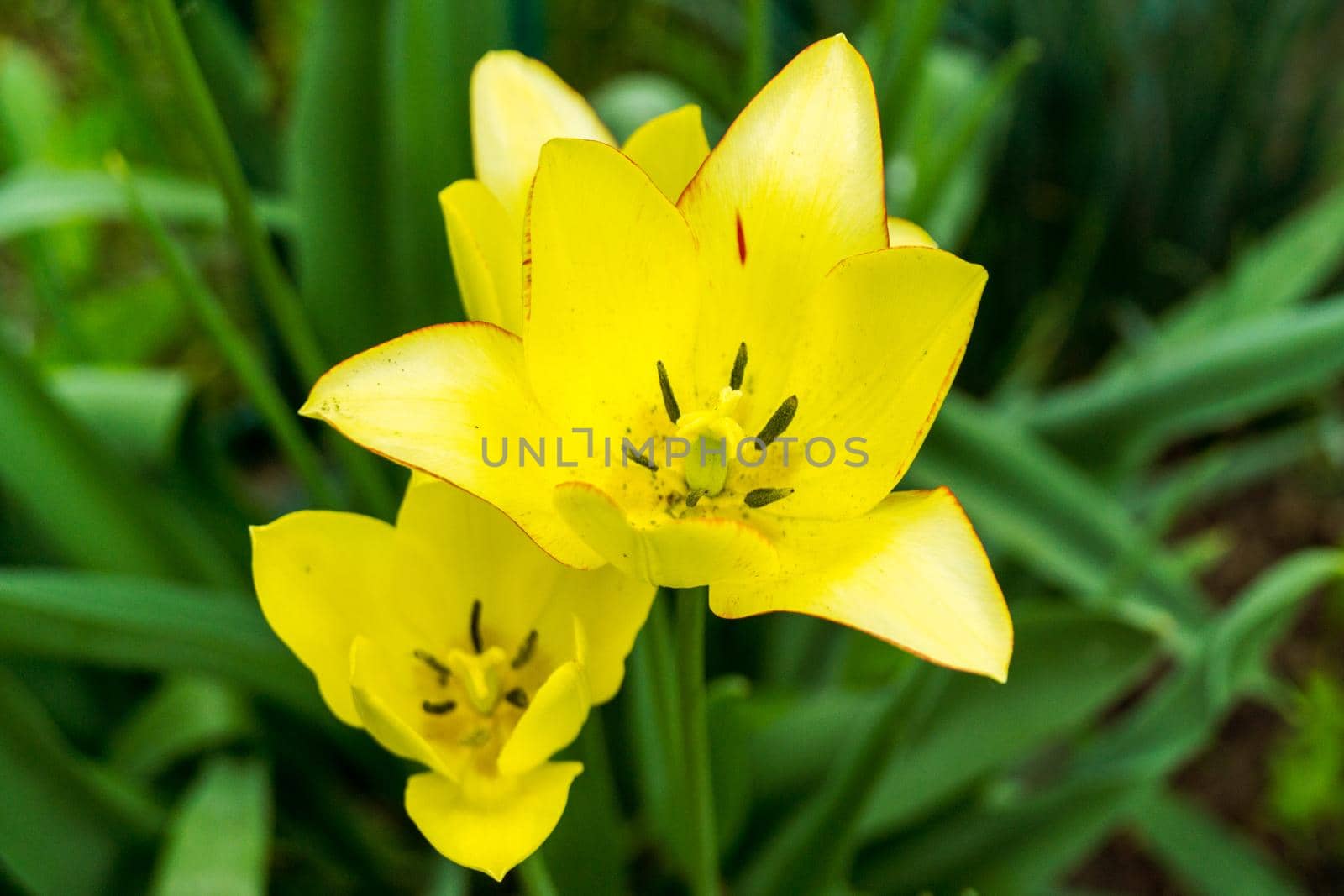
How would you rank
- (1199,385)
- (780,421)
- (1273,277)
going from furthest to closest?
(1273,277) < (1199,385) < (780,421)

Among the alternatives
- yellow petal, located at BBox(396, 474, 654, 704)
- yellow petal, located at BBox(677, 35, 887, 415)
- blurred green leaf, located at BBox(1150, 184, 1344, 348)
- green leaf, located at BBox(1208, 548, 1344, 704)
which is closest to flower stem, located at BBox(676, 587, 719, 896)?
yellow petal, located at BBox(396, 474, 654, 704)

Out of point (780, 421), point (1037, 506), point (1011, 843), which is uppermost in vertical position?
point (780, 421)

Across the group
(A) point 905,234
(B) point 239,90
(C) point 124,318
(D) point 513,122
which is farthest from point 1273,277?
(C) point 124,318

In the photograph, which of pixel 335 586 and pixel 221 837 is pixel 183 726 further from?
pixel 335 586

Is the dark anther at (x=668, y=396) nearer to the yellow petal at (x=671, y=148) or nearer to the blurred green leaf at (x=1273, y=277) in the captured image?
the yellow petal at (x=671, y=148)

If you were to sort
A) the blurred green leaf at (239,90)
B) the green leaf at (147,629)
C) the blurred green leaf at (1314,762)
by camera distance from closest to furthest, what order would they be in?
the green leaf at (147,629)
the blurred green leaf at (239,90)
the blurred green leaf at (1314,762)

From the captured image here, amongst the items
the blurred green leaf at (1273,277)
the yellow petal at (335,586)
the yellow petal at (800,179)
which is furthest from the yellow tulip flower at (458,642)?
the blurred green leaf at (1273,277)

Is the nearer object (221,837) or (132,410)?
(221,837)
